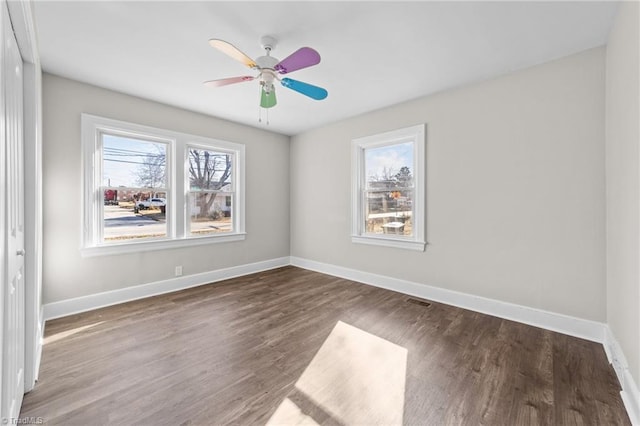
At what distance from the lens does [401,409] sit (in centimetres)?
165

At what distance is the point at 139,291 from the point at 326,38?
3.66m

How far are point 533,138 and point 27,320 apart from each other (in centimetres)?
441

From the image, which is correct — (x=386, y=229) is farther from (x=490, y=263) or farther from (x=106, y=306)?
(x=106, y=306)

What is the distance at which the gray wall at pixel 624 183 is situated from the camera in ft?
5.49

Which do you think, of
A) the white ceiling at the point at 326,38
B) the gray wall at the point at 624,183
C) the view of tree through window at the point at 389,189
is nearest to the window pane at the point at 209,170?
the white ceiling at the point at 326,38

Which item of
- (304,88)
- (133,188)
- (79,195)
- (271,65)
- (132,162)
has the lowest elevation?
(79,195)

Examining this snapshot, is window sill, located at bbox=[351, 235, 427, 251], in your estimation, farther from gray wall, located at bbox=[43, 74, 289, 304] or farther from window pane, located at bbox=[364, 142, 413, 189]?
gray wall, located at bbox=[43, 74, 289, 304]

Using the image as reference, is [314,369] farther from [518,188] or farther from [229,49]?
[518,188]

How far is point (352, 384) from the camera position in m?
1.87

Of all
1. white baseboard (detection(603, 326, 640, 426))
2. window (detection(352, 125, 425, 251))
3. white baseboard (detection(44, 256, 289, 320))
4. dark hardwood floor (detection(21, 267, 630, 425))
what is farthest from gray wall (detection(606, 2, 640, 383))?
white baseboard (detection(44, 256, 289, 320))

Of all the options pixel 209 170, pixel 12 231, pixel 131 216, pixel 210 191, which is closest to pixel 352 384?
pixel 12 231

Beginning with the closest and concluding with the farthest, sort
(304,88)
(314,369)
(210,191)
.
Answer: (314,369)
(304,88)
(210,191)

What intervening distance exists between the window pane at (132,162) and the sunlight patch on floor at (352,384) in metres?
3.14

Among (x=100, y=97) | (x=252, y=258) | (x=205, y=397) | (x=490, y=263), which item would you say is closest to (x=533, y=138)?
(x=490, y=263)
